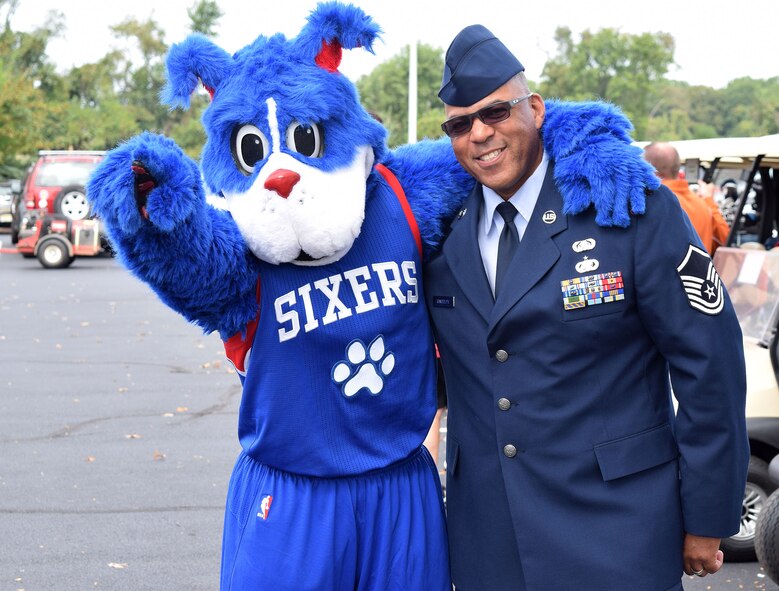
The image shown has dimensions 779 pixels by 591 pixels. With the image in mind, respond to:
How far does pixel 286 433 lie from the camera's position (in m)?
2.88

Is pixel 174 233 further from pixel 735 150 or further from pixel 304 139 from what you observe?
pixel 735 150

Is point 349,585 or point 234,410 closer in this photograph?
point 349,585

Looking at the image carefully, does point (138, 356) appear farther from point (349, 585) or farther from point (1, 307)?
point (349, 585)

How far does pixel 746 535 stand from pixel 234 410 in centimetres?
429

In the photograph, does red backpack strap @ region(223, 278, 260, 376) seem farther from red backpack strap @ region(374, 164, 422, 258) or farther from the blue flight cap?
the blue flight cap

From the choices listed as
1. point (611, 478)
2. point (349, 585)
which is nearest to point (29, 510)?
point (349, 585)

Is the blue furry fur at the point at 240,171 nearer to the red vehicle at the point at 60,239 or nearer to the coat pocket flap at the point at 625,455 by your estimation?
the coat pocket flap at the point at 625,455

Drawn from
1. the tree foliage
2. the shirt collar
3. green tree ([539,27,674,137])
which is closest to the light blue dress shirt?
the shirt collar

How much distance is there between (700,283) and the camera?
2660mm

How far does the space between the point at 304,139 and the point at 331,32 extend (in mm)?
315

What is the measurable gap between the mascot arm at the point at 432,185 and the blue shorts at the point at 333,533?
0.66m

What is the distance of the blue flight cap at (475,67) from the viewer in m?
2.81

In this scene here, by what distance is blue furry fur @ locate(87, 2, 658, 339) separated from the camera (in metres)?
2.60

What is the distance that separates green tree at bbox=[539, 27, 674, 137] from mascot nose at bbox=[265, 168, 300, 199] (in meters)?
73.2
